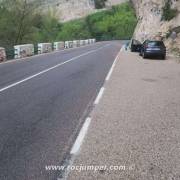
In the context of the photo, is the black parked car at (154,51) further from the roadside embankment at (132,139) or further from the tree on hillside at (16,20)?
the tree on hillside at (16,20)

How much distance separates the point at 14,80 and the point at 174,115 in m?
9.08

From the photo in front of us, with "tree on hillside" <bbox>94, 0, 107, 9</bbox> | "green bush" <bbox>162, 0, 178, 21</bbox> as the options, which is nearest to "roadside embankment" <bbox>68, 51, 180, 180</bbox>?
"green bush" <bbox>162, 0, 178, 21</bbox>

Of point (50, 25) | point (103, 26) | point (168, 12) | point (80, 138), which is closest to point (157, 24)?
point (168, 12)

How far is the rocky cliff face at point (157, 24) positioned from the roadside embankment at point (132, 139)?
28.5m

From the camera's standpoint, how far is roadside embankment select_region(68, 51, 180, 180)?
5762 millimetres

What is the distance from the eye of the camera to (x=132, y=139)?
7.42m

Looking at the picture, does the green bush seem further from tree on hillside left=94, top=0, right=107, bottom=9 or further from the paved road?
tree on hillside left=94, top=0, right=107, bottom=9

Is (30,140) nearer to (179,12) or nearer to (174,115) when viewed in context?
(174,115)

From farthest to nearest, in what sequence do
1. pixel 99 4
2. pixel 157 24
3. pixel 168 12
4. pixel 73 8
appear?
pixel 99 4 < pixel 73 8 < pixel 157 24 < pixel 168 12

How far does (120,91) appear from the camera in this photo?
13.6m

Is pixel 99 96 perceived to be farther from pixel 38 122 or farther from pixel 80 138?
pixel 80 138

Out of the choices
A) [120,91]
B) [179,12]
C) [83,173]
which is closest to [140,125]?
[83,173]

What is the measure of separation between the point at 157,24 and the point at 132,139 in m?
46.5

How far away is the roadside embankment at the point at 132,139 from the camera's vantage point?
18.9ft
